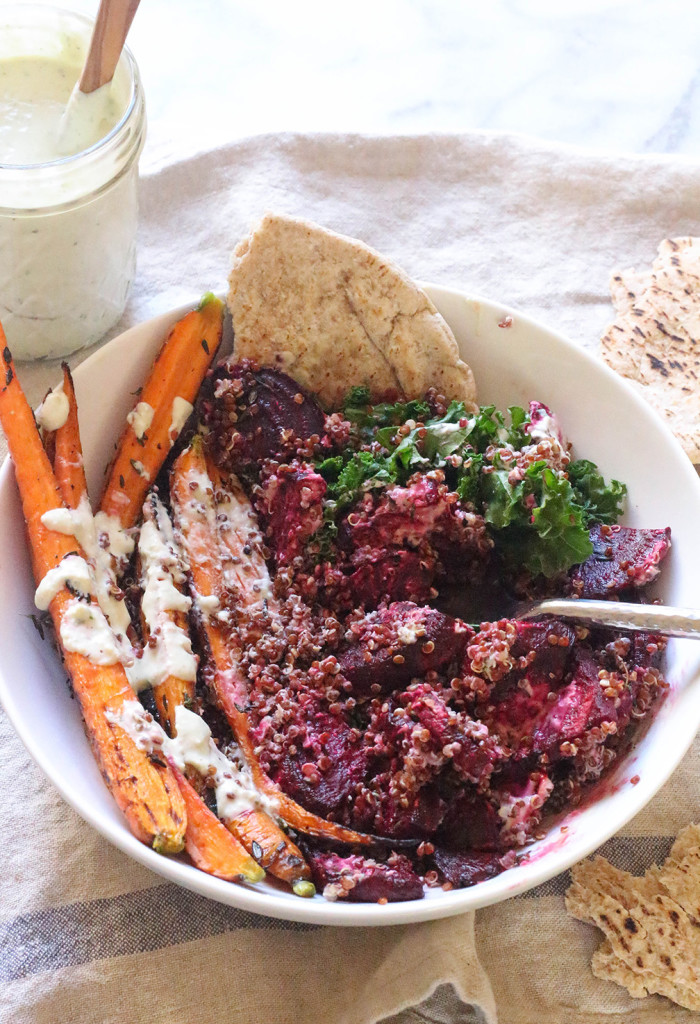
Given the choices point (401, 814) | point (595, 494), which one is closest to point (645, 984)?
point (401, 814)

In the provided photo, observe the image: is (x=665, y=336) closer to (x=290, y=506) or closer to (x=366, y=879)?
(x=290, y=506)

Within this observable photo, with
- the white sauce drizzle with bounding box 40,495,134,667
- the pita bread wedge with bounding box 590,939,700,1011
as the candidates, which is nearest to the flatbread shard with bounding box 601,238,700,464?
the pita bread wedge with bounding box 590,939,700,1011

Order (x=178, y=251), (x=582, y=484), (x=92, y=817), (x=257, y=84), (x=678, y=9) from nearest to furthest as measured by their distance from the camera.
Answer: (x=92, y=817), (x=582, y=484), (x=178, y=251), (x=257, y=84), (x=678, y=9)

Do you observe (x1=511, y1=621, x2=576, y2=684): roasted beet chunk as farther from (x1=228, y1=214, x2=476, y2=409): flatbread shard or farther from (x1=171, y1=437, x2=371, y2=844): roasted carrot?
(x1=228, y1=214, x2=476, y2=409): flatbread shard

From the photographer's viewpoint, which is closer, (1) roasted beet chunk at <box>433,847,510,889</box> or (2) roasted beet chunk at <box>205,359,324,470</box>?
(1) roasted beet chunk at <box>433,847,510,889</box>

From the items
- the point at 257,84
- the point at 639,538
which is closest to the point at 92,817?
the point at 639,538

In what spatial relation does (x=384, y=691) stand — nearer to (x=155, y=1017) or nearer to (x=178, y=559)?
(x=178, y=559)

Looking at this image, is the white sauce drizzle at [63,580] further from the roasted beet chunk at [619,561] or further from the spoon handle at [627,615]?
the roasted beet chunk at [619,561]
